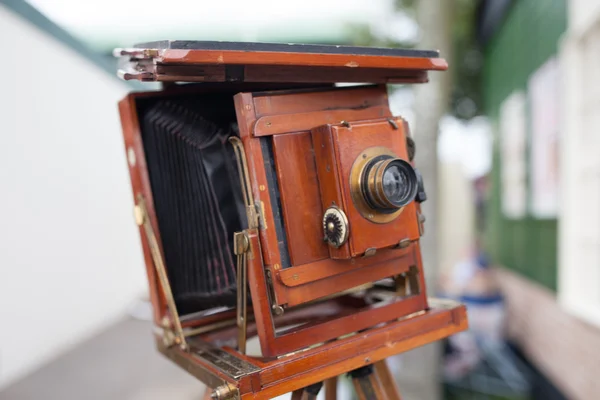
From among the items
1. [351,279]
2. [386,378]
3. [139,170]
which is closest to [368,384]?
[386,378]

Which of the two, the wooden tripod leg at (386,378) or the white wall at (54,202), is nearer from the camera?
the wooden tripod leg at (386,378)

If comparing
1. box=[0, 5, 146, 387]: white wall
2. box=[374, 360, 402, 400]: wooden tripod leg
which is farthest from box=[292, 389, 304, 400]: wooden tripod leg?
box=[0, 5, 146, 387]: white wall

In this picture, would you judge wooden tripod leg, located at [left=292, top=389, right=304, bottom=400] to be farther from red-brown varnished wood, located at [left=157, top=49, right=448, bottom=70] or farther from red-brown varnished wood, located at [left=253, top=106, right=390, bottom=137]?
red-brown varnished wood, located at [left=157, top=49, right=448, bottom=70]

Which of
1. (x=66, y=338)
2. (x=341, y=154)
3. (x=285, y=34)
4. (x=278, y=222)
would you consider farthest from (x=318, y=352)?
(x=285, y=34)

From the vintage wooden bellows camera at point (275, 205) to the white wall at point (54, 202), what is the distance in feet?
6.56

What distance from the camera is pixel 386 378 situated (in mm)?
1427

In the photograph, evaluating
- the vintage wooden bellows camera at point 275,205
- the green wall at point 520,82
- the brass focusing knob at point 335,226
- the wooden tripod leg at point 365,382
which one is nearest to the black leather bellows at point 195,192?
the vintage wooden bellows camera at point 275,205

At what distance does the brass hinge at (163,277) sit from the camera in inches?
50.4

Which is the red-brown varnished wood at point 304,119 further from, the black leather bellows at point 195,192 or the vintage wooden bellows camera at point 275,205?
the black leather bellows at point 195,192

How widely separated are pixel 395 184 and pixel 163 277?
60cm

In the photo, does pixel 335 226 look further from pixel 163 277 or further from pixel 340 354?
pixel 163 277

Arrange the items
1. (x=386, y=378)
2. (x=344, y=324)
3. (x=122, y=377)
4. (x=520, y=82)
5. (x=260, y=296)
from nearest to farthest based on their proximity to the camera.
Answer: (x=260, y=296)
(x=344, y=324)
(x=386, y=378)
(x=122, y=377)
(x=520, y=82)

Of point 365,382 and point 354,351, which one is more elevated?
point 354,351

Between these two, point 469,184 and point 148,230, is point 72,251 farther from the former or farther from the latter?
point 469,184
